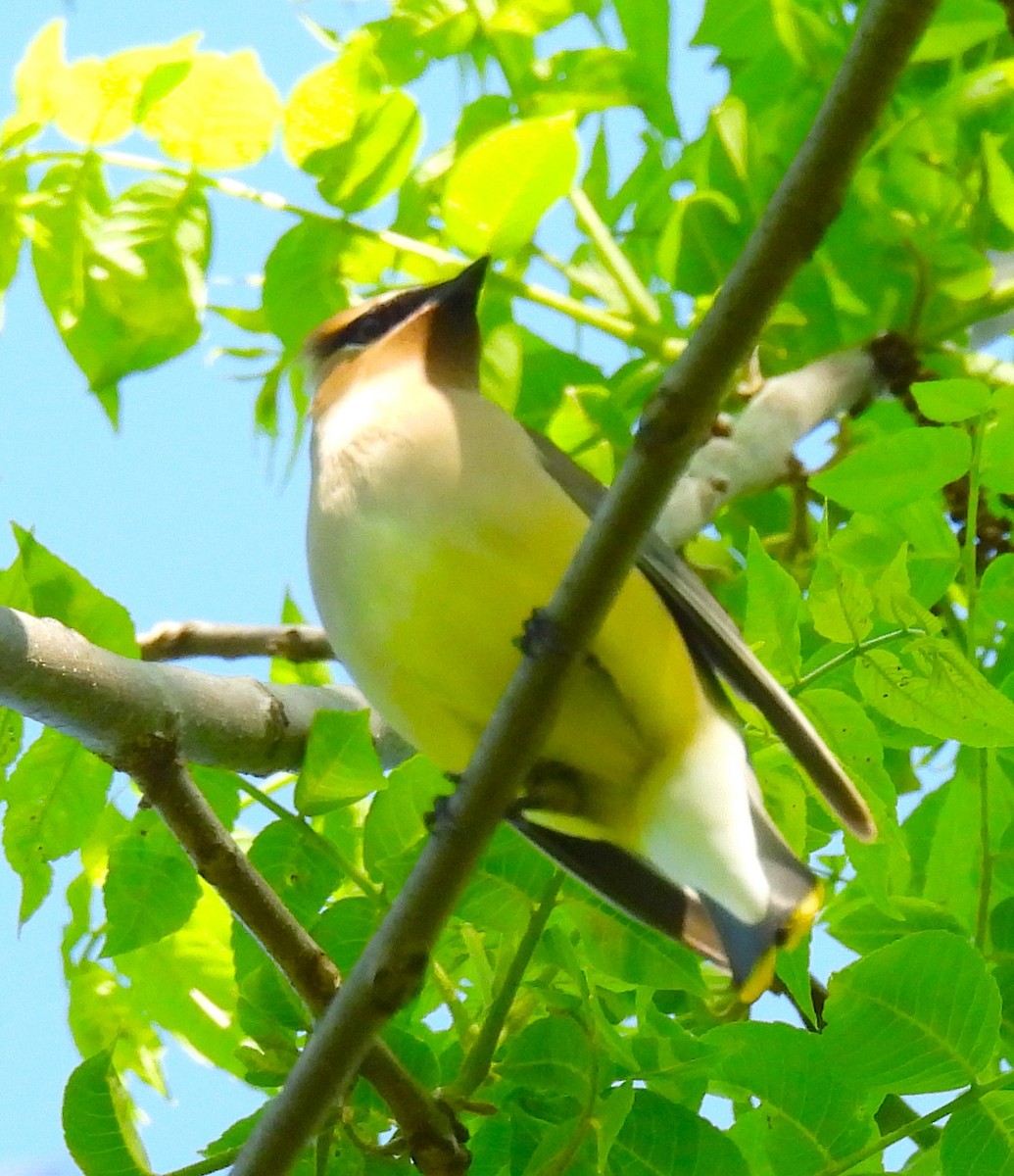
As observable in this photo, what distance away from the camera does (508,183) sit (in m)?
2.39

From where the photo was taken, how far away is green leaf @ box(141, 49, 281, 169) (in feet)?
8.16

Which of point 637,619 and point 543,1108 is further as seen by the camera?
point 637,619

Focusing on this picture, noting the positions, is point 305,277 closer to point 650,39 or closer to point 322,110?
point 322,110

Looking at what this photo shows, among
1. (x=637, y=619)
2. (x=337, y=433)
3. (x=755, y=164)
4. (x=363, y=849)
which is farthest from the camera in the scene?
(x=755, y=164)

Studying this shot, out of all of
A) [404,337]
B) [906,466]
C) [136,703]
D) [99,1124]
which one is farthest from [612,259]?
[99,1124]

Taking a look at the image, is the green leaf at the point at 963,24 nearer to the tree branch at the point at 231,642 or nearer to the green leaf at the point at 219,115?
the green leaf at the point at 219,115

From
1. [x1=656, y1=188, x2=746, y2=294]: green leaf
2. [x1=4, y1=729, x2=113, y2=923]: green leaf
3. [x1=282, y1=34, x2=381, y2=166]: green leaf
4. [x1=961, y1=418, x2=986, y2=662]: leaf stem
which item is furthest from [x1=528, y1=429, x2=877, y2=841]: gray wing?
[x1=4, y1=729, x2=113, y2=923]: green leaf

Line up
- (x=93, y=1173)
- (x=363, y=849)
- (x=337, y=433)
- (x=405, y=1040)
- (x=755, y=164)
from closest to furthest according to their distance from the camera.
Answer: (x=93, y=1173) < (x=405, y=1040) < (x=363, y=849) < (x=337, y=433) < (x=755, y=164)

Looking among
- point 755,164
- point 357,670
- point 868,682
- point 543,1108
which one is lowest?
point 543,1108

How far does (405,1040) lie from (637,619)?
0.70m

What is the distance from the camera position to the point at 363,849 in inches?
76.4

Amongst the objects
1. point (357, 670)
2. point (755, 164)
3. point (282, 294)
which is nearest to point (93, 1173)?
point (357, 670)

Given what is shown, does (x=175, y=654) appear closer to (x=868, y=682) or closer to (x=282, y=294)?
(x=282, y=294)

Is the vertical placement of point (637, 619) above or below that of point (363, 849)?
above
